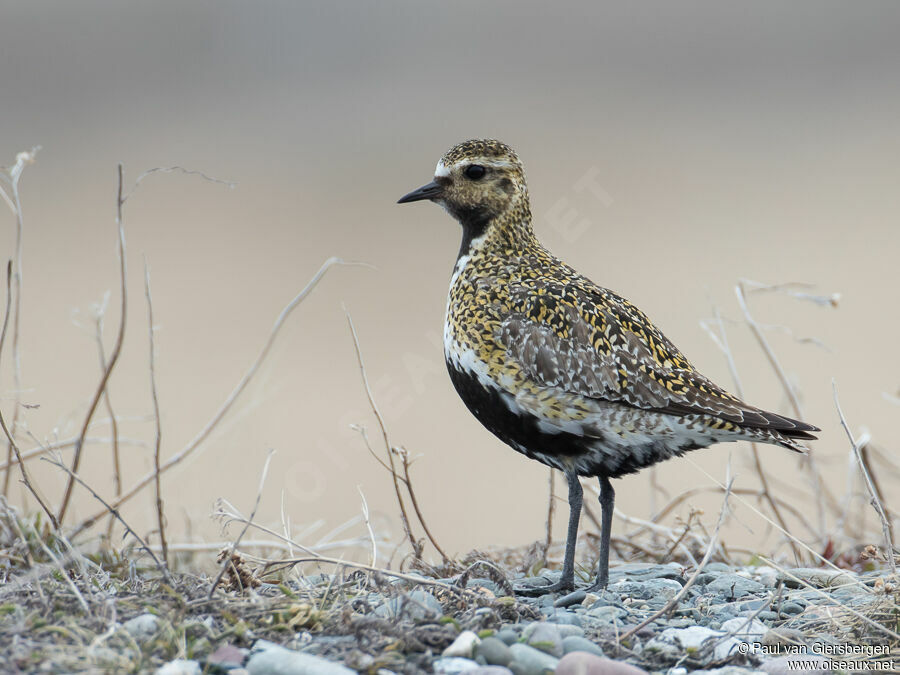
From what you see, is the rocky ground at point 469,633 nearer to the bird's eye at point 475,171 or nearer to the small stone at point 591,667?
the small stone at point 591,667

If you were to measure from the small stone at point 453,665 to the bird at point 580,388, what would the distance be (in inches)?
39.1

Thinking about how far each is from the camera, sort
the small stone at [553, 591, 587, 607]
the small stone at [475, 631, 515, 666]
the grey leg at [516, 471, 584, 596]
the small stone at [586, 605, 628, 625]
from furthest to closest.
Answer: the grey leg at [516, 471, 584, 596] → the small stone at [553, 591, 587, 607] → the small stone at [586, 605, 628, 625] → the small stone at [475, 631, 515, 666]

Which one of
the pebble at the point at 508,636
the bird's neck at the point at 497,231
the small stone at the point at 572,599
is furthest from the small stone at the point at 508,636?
the bird's neck at the point at 497,231

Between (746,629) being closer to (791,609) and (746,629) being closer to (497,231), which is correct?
(791,609)

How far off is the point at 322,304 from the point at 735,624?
913cm

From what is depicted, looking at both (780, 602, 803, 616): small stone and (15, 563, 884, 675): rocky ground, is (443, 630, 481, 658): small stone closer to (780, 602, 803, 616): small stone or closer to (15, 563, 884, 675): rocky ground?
(15, 563, 884, 675): rocky ground

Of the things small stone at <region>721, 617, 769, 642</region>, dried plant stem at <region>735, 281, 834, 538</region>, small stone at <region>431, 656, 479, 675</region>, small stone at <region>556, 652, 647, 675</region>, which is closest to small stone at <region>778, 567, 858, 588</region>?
small stone at <region>721, 617, 769, 642</region>

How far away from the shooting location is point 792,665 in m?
2.83

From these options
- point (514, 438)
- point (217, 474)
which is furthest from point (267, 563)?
point (217, 474)

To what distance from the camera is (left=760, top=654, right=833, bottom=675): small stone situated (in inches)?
109

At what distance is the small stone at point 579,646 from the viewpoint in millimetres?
2793

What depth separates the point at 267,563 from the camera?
3.05 metres

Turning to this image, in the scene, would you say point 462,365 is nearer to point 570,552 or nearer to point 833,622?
point 570,552

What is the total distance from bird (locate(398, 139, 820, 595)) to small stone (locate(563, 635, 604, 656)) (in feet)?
2.71
